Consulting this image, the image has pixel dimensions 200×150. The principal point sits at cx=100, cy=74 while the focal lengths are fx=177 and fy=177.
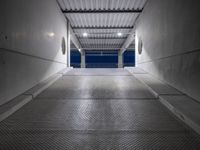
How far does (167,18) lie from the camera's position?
583 centimetres

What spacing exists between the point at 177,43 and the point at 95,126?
348 cm

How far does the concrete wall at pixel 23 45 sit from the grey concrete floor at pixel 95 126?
2.33ft

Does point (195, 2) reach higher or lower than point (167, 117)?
higher

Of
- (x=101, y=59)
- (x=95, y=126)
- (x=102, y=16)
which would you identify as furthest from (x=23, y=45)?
(x=101, y=59)

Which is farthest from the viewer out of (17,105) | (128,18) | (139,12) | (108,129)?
(128,18)

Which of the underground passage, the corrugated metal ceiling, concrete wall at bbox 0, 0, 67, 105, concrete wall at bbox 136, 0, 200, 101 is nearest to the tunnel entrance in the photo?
the corrugated metal ceiling

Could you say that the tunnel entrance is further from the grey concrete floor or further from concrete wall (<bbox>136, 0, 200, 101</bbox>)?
the grey concrete floor

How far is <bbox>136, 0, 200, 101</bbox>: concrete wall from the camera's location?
13.1 feet

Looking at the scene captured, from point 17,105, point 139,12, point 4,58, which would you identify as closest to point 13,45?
point 4,58

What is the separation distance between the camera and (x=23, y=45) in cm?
475

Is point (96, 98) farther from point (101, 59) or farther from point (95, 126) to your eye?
point (101, 59)

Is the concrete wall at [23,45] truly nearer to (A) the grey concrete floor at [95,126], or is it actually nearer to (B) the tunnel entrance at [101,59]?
(A) the grey concrete floor at [95,126]

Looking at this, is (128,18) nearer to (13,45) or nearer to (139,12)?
(139,12)

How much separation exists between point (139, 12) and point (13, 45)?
7768 millimetres
